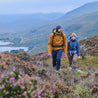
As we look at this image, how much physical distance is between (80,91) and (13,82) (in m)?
2.14

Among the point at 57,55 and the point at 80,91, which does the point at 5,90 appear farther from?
the point at 57,55

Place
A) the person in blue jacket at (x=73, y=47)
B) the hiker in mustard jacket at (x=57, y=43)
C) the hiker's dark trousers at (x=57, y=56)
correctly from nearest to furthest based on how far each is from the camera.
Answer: the hiker in mustard jacket at (x=57, y=43) → the hiker's dark trousers at (x=57, y=56) → the person in blue jacket at (x=73, y=47)

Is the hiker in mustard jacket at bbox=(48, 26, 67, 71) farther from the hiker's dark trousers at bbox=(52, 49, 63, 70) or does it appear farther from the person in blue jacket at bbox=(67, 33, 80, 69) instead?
the person in blue jacket at bbox=(67, 33, 80, 69)

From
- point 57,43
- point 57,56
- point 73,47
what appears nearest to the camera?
point 57,43

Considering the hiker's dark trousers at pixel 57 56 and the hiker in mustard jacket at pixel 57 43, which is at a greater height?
the hiker in mustard jacket at pixel 57 43

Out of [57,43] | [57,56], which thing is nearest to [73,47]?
[57,56]

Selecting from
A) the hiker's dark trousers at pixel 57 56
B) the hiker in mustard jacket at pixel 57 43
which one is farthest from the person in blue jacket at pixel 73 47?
the hiker's dark trousers at pixel 57 56

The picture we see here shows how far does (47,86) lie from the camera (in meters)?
3.43

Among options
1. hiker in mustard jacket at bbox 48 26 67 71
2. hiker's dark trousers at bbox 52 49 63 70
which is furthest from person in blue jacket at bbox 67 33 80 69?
hiker's dark trousers at bbox 52 49 63 70

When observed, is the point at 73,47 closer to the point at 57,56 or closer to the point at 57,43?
the point at 57,56

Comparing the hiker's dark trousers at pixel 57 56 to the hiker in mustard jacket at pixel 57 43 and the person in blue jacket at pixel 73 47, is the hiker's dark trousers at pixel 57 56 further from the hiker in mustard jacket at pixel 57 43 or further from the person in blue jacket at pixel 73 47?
the person in blue jacket at pixel 73 47

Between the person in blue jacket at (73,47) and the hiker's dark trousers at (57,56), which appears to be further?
the person in blue jacket at (73,47)

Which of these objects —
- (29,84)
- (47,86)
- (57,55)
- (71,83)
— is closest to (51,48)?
(57,55)

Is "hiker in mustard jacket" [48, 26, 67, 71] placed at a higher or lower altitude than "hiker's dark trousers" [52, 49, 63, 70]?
higher
